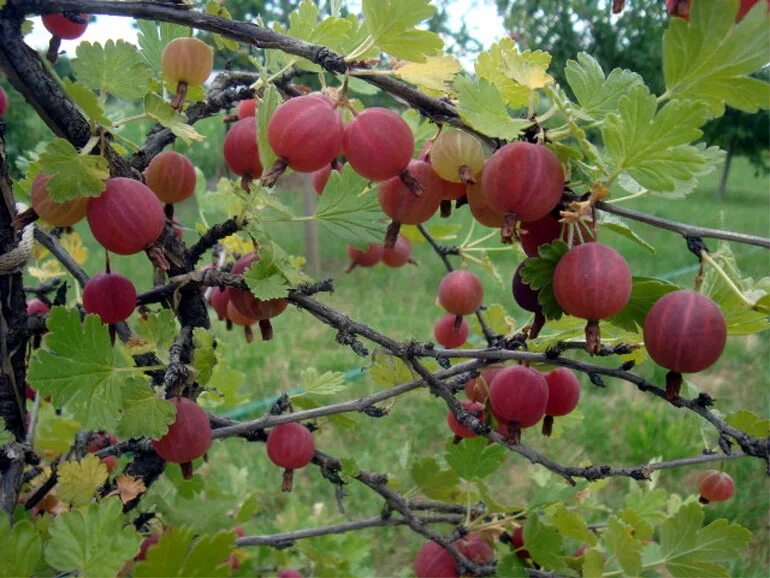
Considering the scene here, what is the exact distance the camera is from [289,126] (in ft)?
1.62

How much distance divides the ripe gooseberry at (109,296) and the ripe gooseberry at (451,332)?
46 cm

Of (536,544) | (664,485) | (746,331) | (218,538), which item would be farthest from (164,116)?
(664,485)

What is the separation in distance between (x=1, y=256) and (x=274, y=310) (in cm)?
24

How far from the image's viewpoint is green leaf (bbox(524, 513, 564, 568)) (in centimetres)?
78

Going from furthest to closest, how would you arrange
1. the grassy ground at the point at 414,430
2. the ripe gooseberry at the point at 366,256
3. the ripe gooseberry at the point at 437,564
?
the grassy ground at the point at 414,430, the ripe gooseberry at the point at 366,256, the ripe gooseberry at the point at 437,564

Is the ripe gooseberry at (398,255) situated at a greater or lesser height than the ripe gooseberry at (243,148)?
lesser

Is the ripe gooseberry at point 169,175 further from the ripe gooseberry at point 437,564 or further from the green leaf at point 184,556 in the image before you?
the ripe gooseberry at point 437,564

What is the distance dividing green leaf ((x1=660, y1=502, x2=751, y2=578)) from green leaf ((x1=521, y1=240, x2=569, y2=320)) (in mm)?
404

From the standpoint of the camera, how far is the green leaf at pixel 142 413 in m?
0.57

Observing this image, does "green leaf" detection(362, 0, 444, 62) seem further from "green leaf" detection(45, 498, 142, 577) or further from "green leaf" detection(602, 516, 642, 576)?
"green leaf" detection(602, 516, 642, 576)

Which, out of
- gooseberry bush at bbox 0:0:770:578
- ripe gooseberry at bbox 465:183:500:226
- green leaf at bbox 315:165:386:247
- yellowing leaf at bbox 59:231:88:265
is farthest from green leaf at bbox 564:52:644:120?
yellowing leaf at bbox 59:231:88:265

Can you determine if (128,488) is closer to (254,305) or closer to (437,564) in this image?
(254,305)

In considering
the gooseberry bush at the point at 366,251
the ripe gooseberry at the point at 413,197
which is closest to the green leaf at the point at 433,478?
the gooseberry bush at the point at 366,251

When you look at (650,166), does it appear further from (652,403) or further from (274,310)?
(652,403)
